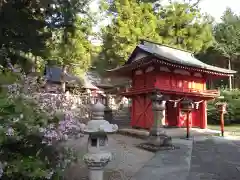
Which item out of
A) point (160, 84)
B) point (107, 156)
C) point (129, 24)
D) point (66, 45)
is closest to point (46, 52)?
point (66, 45)

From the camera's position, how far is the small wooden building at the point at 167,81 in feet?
52.0

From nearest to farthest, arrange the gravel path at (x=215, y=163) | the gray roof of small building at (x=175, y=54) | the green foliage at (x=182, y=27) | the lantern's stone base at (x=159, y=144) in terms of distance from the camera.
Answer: the gravel path at (x=215, y=163)
the lantern's stone base at (x=159, y=144)
the gray roof of small building at (x=175, y=54)
the green foliage at (x=182, y=27)

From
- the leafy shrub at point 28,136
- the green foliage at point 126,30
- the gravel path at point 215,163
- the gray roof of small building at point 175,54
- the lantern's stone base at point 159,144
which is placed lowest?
the gravel path at point 215,163

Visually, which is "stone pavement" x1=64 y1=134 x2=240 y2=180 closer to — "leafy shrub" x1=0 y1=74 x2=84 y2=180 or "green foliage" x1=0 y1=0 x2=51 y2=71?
"leafy shrub" x1=0 y1=74 x2=84 y2=180

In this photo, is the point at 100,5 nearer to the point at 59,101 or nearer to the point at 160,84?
the point at 160,84

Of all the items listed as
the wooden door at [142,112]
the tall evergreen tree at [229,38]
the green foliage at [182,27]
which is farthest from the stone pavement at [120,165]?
the tall evergreen tree at [229,38]

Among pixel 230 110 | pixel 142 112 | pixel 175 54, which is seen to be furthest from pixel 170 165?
pixel 230 110

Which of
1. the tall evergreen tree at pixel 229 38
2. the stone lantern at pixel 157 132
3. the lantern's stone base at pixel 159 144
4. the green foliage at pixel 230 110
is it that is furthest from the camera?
the tall evergreen tree at pixel 229 38

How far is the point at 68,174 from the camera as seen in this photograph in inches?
215

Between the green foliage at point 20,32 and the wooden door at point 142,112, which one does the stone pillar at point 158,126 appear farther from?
the wooden door at point 142,112

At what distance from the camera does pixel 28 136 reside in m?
3.60

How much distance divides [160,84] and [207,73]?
391 centimetres

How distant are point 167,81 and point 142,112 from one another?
2.50 meters

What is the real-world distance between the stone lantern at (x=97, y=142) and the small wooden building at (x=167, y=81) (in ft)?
35.3
